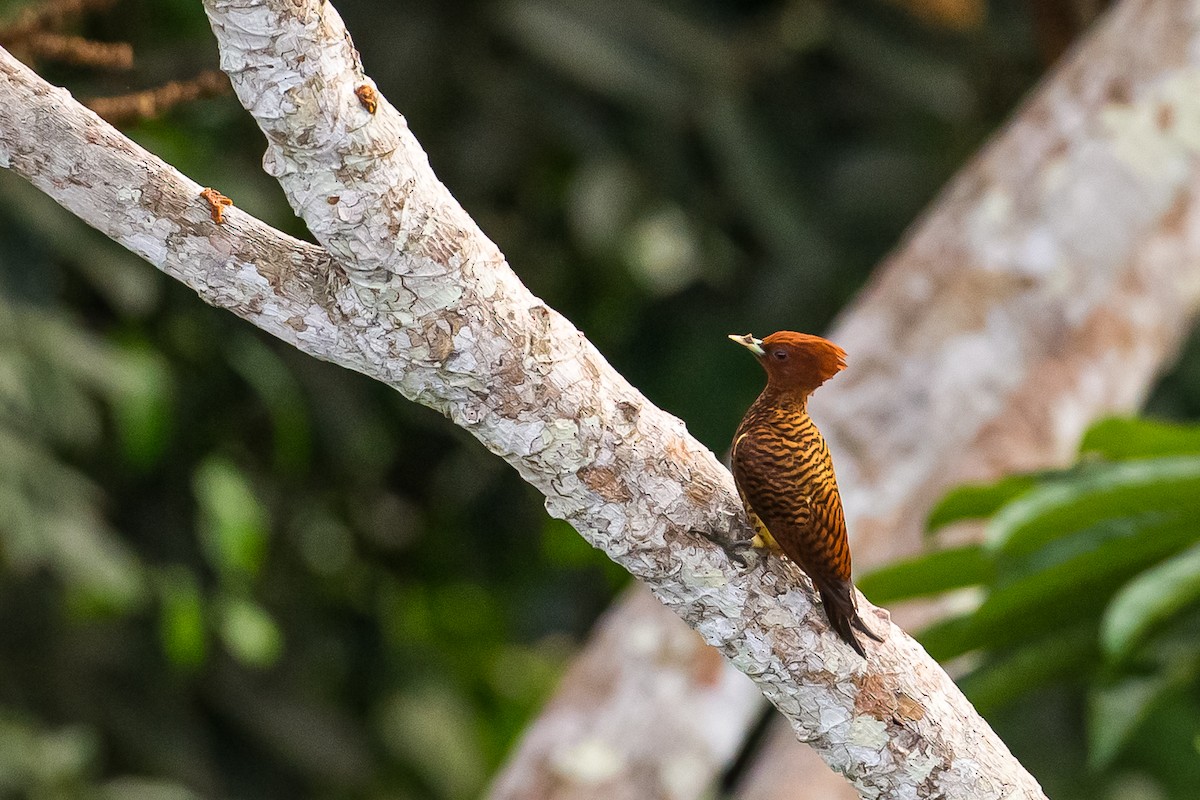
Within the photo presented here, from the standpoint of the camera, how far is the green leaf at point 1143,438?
1580mm

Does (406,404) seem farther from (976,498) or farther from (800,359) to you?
(800,359)

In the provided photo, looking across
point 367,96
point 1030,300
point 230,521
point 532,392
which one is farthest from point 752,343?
point 230,521

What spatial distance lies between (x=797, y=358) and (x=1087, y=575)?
2.76 ft

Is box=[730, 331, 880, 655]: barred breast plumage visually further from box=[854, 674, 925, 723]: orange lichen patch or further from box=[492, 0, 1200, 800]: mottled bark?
box=[492, 0, 1200, 800]: mottled bark

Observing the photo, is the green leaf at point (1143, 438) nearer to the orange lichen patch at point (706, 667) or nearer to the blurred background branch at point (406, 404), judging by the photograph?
the orange lichen patch at point (706, 667)

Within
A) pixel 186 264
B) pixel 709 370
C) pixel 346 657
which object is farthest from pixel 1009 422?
pixel 346 657

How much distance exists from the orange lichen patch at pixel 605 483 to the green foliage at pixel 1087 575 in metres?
0.65

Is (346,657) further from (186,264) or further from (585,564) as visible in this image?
(186,264)

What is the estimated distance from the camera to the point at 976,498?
5.28 ft

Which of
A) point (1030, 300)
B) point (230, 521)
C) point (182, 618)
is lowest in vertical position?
point (182, 618)

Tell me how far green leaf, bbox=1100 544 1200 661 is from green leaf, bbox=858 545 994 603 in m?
0.20

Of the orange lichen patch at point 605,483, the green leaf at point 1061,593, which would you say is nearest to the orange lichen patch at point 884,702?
the orange lichen patch at point 605,483

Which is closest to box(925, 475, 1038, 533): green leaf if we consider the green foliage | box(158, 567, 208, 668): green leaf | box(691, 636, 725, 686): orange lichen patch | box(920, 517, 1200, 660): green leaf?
the green foliage

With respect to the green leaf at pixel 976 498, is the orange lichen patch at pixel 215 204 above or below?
below
